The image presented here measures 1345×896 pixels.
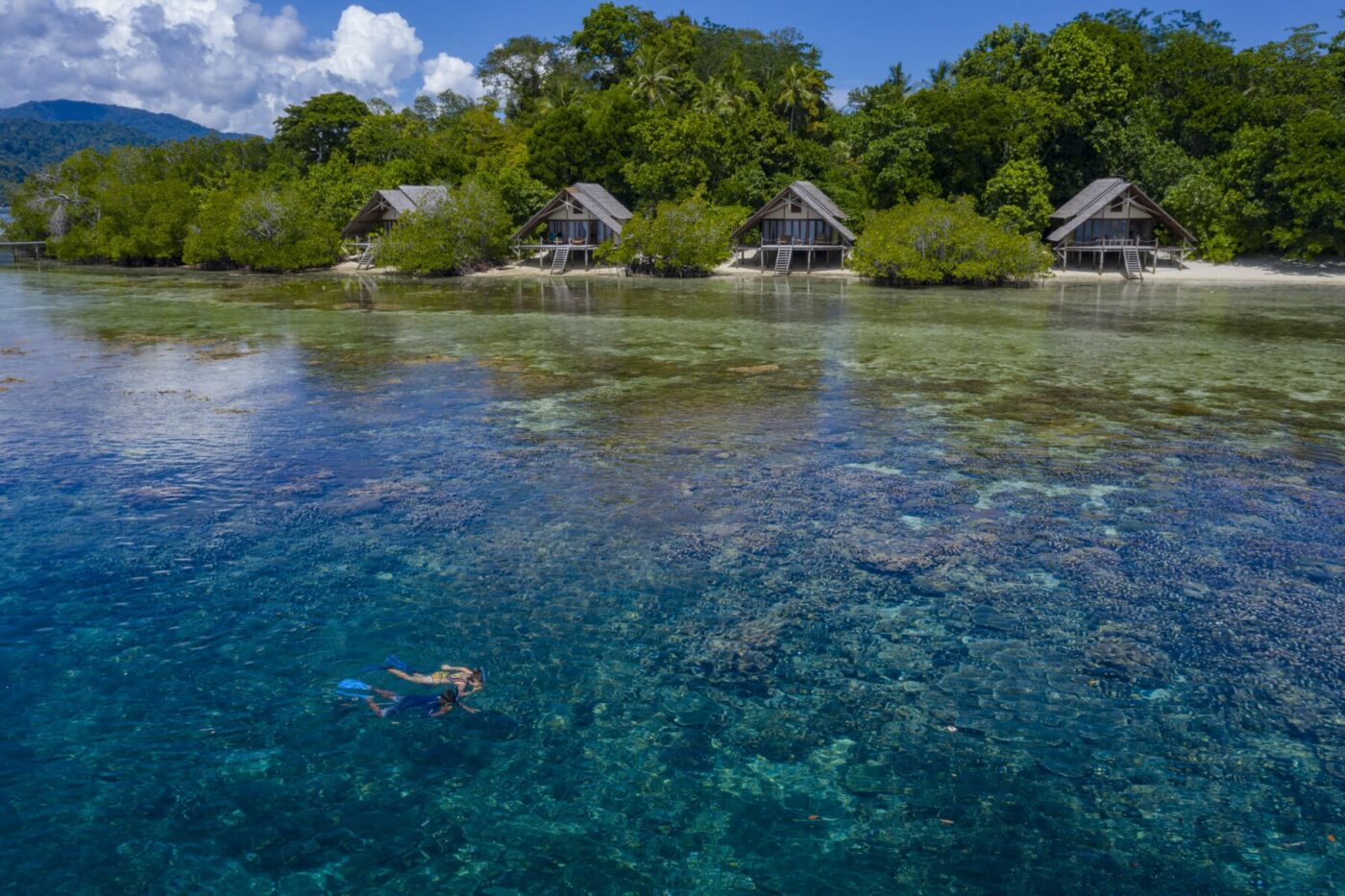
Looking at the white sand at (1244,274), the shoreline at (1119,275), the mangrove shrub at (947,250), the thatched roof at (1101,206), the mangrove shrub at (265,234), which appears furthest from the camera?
the mangrove shrub at (265,234)

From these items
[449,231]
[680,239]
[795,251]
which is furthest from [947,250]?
[449,231]

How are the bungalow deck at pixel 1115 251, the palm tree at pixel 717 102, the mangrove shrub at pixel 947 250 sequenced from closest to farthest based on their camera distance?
the mangrove shrub at pixel 947 250
the bungalow deck at pixel 1115 251
the palm tree at pixel 717 102

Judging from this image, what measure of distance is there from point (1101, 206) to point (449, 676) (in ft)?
166

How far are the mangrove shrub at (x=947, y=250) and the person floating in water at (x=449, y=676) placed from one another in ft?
138

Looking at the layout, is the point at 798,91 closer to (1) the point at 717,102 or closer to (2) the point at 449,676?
(1) the point at 717,102

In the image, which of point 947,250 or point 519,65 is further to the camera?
point 519,65

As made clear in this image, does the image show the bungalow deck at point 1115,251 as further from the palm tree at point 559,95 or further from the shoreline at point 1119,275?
the palm tree at point 559,95

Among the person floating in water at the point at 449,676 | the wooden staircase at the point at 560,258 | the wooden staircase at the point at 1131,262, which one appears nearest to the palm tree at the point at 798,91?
the wooden staircase at the point at 560,258

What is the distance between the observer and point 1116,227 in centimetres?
5216

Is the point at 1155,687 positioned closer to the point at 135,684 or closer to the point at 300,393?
the point at 135,684

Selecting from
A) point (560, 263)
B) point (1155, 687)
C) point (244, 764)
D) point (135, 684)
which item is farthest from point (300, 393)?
point (560, 263)

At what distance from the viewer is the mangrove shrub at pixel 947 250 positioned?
4566 cm

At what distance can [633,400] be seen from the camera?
18281mm

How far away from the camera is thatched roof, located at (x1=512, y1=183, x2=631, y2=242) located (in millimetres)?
55500
